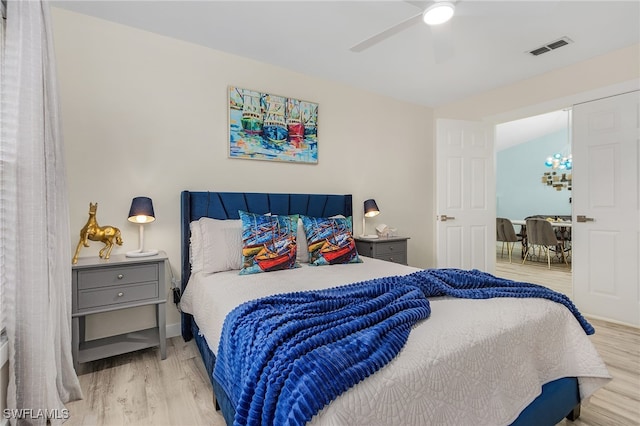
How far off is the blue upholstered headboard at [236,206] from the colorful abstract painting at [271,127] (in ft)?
1.32

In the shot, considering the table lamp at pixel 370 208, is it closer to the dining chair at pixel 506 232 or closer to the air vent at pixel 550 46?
the air vent at pixel 550 46

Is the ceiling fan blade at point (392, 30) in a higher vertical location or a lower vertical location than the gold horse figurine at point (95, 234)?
higher

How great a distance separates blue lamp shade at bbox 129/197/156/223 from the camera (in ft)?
7.50

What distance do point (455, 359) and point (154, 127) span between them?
2641 millimetres

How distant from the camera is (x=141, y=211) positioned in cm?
229

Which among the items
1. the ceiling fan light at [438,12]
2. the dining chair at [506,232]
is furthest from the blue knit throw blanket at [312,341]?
the dining chair at [506,232]

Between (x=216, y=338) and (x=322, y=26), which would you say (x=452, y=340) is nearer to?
(x=216, y=338)

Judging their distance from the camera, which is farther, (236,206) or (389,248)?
(389,248)

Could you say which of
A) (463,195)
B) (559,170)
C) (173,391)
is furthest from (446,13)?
(559,170)

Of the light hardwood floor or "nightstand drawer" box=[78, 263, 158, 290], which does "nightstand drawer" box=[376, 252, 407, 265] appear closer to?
the light hardwood floor

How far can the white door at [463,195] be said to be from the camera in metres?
3.86

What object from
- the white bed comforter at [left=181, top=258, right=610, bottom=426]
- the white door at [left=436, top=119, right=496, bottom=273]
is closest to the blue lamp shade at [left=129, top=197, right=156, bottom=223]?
the white bed comforter at [left=181, top=258, right=610, bottom=426]

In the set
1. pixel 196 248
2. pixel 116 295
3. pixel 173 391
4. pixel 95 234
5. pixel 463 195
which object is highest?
pixel 463 195

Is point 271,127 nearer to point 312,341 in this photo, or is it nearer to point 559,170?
point 312,341
